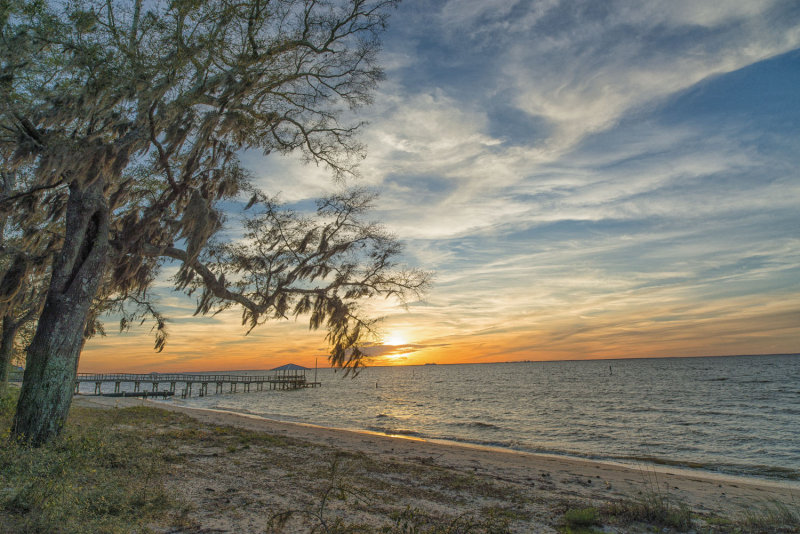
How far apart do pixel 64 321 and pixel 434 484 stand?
825cm

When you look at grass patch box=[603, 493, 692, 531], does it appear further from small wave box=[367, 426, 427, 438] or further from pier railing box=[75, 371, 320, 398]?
pier railing box=[75, 371, 320, 398]

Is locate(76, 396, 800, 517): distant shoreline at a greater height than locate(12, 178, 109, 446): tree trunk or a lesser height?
lesser

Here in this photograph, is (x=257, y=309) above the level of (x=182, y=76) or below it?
below

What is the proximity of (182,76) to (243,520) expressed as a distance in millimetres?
9311

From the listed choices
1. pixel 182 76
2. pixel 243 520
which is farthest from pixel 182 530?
pixel 182 76

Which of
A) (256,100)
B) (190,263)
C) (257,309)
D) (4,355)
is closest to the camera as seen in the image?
(190,263)

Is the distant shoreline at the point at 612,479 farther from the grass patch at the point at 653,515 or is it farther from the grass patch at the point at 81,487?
the grass patch at the point at 81,487

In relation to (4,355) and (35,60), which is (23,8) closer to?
(35,60)

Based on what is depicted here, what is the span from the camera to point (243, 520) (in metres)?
5.41

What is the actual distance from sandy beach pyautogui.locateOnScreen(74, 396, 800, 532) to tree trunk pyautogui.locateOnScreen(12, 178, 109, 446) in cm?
294

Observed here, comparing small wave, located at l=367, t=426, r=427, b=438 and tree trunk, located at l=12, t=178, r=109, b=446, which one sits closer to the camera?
tree trunk, located at l=12, t=178, r=109, b=446

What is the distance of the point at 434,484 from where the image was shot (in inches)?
336

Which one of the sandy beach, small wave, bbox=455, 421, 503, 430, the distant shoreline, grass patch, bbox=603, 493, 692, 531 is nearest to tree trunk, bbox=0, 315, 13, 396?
the sandy beach

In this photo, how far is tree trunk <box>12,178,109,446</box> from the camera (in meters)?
8.15
